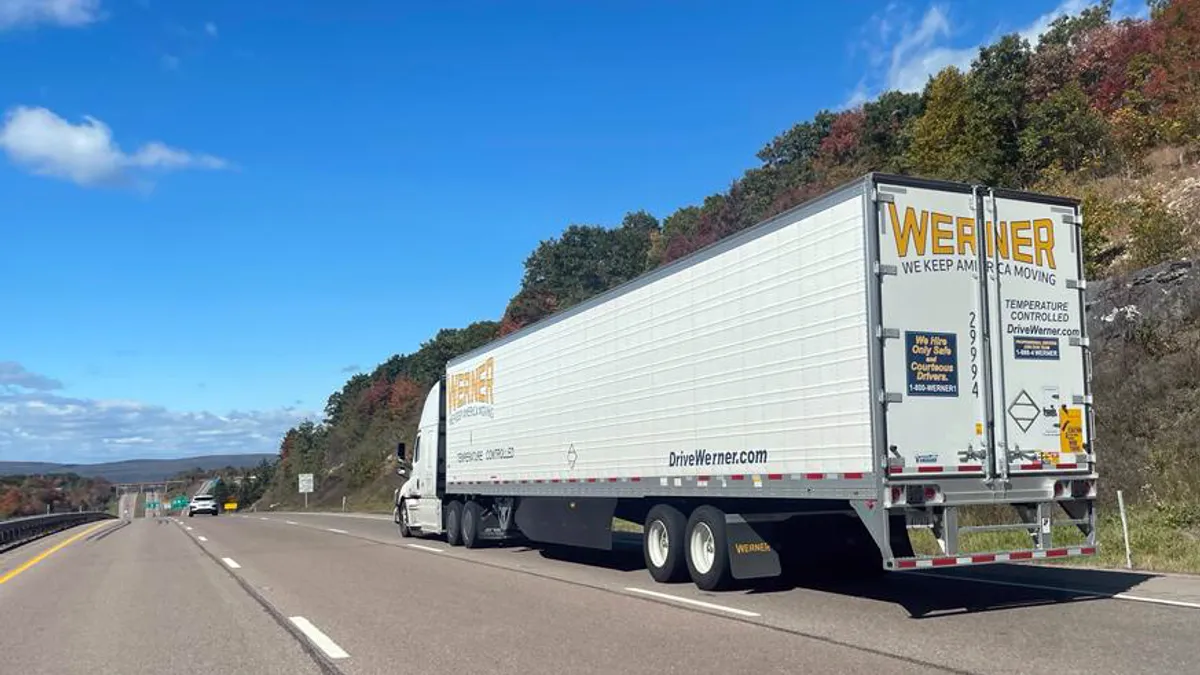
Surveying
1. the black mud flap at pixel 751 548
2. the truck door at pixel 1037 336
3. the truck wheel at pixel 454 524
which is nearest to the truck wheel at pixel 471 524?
the truck wheel at pixel 454 524

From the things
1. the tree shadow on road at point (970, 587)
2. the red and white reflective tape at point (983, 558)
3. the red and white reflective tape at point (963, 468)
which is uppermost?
the red and white reflective tape at point (963, 468)

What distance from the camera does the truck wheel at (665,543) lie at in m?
12.9

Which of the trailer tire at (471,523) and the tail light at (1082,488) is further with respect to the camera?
the trailer tire at (471,523)

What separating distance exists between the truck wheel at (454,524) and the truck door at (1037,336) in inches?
553

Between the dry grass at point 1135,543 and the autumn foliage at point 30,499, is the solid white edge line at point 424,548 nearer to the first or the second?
the dry grass at point 1135,543

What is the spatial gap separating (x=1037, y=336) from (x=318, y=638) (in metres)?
7.80

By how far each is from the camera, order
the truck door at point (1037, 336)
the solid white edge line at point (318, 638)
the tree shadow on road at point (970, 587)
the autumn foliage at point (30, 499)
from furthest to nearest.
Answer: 1. the autumn foliage at point (30, 499)
2. the tree shadow on road at point (970, 587)
3. the truck door at point (1037, 336)
4. the solid white edge line at point (318, 638)

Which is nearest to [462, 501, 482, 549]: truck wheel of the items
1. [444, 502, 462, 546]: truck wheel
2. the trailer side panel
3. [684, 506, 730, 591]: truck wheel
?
[444, 502, 462, 546]: truck wheel

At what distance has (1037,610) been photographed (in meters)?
9.78

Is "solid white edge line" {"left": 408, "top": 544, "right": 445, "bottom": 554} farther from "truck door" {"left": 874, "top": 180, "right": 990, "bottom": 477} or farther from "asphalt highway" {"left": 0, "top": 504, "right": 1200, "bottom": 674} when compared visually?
"truck door" {"left": 874, "top": 180, "right": 990, "bottom": 477}

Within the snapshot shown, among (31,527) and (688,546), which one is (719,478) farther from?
(31,527)

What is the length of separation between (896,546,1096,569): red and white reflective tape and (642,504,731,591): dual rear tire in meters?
2.79

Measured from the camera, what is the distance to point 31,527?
34781 millimetres

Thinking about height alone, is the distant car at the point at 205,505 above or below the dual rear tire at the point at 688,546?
below
